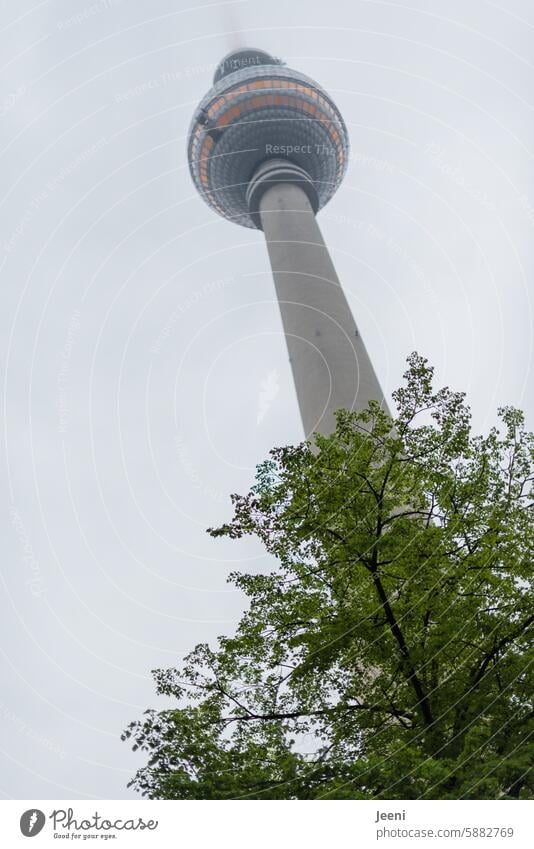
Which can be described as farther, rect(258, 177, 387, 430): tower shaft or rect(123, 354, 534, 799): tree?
rect(258, 177, 387, 430): tower shaft

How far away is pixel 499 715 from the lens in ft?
37.1

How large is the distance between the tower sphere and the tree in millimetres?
52145

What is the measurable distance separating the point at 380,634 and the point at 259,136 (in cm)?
5995

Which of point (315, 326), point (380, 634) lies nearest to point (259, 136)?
point (315, 326)

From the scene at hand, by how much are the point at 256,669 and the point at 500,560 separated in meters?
5.41

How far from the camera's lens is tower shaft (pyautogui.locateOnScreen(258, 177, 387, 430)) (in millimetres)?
40875
